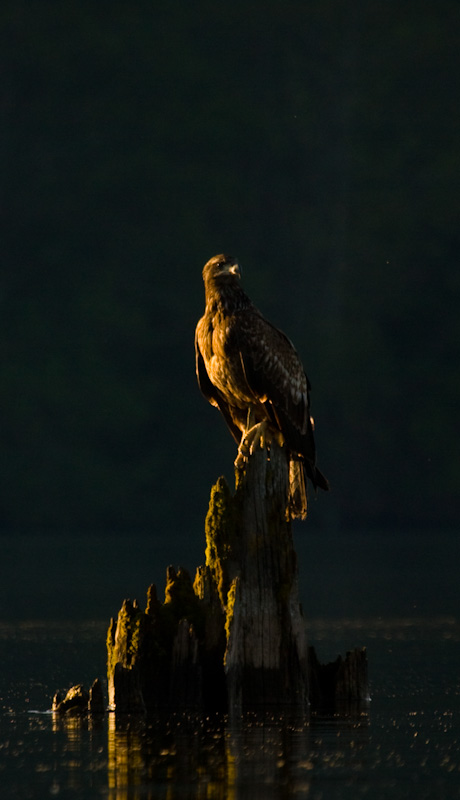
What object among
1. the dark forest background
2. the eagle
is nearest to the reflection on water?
the eagle

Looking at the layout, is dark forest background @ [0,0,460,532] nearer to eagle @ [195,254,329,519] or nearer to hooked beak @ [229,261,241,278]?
eagle @ [195,254,329,519]

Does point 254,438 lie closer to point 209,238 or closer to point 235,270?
point 235,270

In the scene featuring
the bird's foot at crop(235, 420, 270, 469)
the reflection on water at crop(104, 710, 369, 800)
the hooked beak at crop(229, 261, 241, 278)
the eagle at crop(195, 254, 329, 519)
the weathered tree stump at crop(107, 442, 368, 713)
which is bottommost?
the reflection on water at crop(104, 710, 369, 800)

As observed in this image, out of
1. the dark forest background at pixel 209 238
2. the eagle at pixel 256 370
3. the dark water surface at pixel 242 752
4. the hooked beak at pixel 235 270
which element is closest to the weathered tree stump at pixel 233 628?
the dark water surface at pixel 242 752

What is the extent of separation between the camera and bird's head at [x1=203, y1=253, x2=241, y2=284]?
1762cm

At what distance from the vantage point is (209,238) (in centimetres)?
12406

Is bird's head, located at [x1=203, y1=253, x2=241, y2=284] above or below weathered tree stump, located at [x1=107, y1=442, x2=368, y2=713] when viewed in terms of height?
above

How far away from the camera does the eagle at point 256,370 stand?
672 inches

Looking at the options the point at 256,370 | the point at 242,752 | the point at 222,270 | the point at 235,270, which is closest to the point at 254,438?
the point at 256,370

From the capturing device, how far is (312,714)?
14.9 metres

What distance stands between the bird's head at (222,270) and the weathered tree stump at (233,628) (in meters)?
2.76

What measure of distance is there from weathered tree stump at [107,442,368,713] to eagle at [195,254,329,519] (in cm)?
136

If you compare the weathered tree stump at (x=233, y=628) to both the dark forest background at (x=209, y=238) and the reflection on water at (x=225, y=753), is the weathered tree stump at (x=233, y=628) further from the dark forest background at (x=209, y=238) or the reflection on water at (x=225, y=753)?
the dark forest background at (x=209, y=238)

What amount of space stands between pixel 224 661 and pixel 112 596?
20.7 meters
